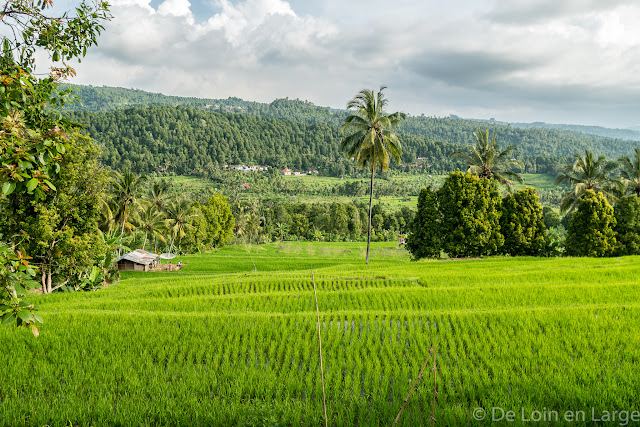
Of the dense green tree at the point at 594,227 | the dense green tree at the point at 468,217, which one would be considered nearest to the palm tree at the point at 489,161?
the dense green tree at the point at 468,217

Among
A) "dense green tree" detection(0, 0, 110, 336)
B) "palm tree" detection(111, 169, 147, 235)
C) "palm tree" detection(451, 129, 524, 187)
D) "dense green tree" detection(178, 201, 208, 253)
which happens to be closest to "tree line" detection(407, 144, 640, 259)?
"palm tree" detection(451, 129, 524, 187)

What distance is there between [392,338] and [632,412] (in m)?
5.02

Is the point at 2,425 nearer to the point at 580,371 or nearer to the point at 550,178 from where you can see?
the point at 580,371

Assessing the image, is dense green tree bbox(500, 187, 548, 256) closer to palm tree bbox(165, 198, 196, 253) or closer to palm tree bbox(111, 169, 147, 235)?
palm tree bbox(111, 169, 147, 235)

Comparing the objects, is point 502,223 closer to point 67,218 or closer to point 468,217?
point 468,217

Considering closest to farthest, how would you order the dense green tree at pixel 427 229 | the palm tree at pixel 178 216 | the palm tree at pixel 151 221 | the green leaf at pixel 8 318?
the green leaf at pixel 8 318 → the dense green tree at pixel 427 229 → the palm tree at pixel 151 221 → the palm tree at pixel 178 216

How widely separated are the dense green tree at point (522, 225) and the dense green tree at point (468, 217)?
135 centimetres

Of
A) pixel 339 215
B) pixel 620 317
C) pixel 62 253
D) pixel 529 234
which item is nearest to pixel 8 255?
pixel 620 317

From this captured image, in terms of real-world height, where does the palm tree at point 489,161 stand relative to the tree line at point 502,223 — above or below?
above

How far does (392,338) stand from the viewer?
997cm

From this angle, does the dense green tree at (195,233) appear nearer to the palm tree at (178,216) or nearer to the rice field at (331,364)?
the palm tree at (178,216)

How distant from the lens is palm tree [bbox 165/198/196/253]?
49.9m

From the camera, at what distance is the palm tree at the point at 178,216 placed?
49875 millimetres

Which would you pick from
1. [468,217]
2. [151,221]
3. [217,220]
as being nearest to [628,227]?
[468,217]
